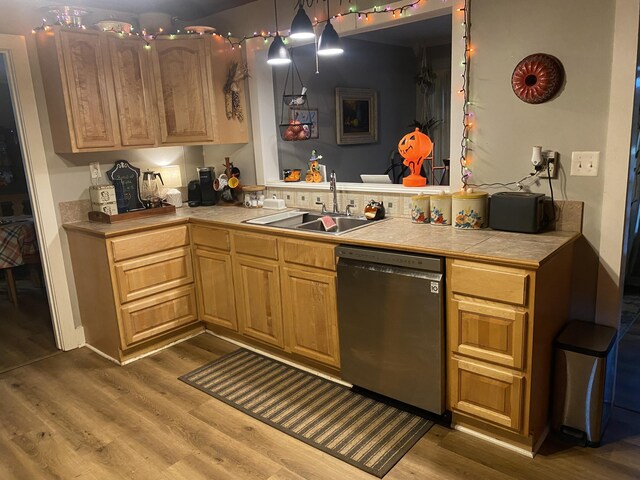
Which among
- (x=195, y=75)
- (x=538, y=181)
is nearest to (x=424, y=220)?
(x=538, y=181)

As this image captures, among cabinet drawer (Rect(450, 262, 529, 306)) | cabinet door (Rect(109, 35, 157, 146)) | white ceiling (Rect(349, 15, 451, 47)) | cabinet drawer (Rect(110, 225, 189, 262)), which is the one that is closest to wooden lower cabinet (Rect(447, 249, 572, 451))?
cabinet drawer (Rect(450, 262, 529, 306))

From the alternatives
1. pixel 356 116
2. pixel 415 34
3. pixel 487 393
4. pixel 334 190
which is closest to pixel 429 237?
pixel 487 393

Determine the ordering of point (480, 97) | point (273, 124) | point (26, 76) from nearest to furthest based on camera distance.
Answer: point (480, 97)
point (26, 76)
point (273, 124)

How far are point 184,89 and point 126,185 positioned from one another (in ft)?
2.75

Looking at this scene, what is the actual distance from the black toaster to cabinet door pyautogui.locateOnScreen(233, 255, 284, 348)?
130cm

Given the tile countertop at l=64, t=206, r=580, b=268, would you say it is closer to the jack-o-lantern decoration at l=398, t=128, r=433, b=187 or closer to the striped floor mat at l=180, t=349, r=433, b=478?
the jack-o-lantern decoration at l=398, t=128, r=433, b=187

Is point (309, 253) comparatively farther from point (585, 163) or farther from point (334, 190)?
point (585, 163)

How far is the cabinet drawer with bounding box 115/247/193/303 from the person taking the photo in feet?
10.6

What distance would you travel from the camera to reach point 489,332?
7.04 feet

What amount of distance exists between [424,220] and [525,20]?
1.14m

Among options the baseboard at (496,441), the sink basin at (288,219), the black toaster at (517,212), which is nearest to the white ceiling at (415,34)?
the sink basin at (288,219)

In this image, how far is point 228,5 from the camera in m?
3.69

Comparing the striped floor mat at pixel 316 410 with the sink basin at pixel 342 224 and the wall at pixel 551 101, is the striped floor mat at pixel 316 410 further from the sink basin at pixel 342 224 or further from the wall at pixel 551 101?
the wall at pixel 551 101

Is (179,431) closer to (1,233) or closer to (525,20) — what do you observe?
(525,20)
